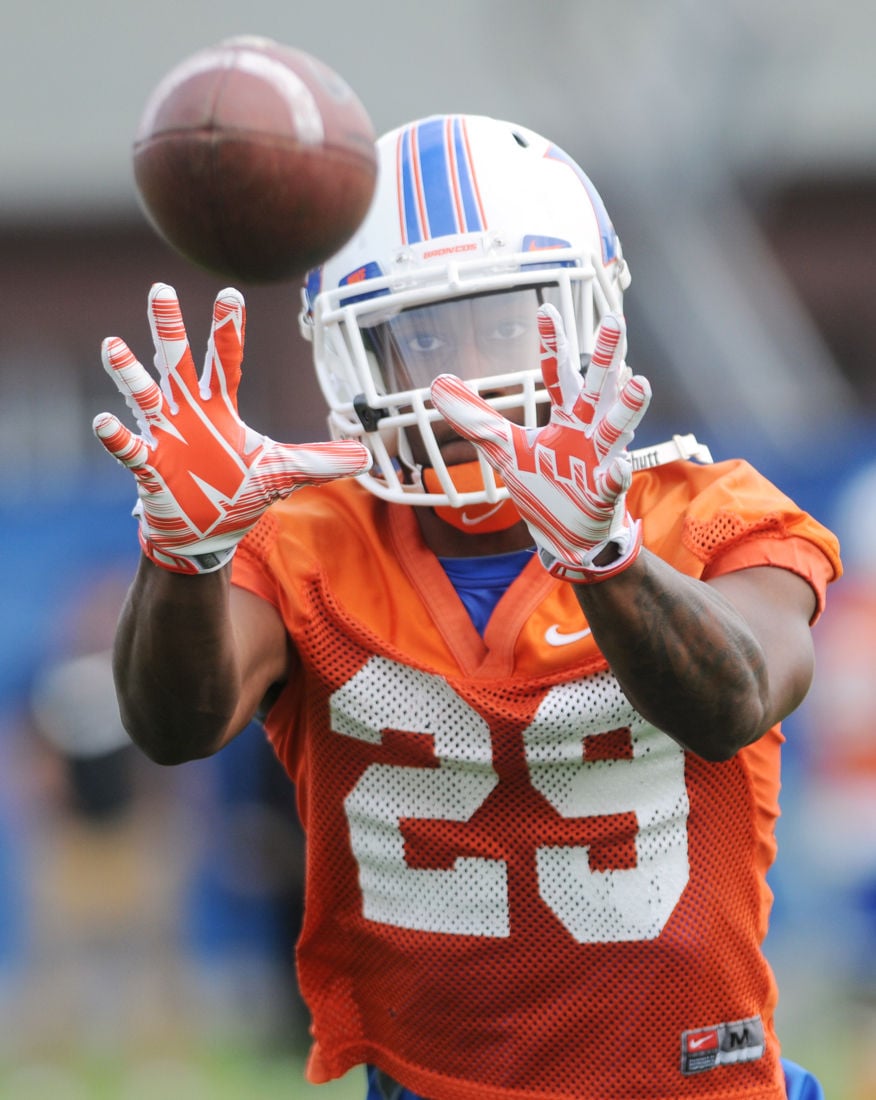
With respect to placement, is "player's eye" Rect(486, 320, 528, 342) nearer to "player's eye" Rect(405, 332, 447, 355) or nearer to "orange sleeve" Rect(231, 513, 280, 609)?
"player's eye" Rect(405, 332, 447, 355)

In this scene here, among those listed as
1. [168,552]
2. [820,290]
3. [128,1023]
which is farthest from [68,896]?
[820,290]

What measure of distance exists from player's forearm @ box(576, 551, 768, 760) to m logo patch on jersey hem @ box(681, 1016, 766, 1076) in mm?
493

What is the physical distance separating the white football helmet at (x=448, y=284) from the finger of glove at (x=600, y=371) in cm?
43

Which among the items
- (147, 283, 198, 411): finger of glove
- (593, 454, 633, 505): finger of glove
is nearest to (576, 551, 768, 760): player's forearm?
(593, 454, 633, 505): finger of glove

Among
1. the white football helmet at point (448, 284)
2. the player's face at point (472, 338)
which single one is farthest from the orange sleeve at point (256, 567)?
the player's face at point (472, 338)

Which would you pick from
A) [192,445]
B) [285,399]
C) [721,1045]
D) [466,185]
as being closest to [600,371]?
[192,445]

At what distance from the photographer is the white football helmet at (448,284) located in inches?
97.1

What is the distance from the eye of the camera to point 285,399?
8.98 m

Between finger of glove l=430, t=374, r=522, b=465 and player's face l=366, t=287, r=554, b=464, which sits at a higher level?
player's face l=366, t=287, r=554, b=464

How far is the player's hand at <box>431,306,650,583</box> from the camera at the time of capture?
1.92 m

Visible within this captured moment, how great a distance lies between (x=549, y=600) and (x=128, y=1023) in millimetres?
2913

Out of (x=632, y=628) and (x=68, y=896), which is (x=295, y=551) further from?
(x=68, y=896)

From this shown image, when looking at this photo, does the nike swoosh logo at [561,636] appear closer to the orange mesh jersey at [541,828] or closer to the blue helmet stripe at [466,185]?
the orange mesh jersey at [541,828]

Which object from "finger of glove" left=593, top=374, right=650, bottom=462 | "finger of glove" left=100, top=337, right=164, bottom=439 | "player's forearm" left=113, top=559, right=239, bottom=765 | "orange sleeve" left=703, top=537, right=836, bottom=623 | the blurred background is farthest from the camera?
the blurred background
